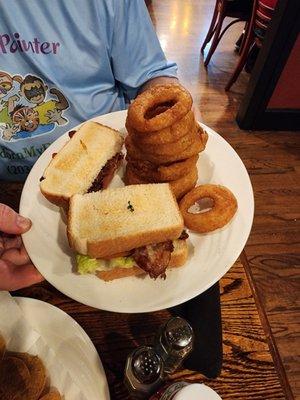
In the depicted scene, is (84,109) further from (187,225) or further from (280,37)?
(280,37)

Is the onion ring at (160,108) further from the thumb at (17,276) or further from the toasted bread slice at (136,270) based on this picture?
the thumb at (17,276)

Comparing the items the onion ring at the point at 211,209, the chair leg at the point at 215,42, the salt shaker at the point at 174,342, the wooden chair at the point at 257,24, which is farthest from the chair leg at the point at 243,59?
the salt shaker at the point at 174,342

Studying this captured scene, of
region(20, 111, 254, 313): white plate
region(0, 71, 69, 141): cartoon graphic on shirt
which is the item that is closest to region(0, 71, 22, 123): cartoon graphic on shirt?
region(0, 71, 69, 141): cartoon graphic on shirt

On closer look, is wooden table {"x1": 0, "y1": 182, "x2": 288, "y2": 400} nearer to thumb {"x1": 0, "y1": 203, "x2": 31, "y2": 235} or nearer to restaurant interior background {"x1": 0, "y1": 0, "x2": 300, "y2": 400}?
restaurant interior background {"x1": 0, "y1": 0, "x2": 300, "y2": 400}

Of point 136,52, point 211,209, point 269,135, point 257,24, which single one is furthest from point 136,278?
point 257,24

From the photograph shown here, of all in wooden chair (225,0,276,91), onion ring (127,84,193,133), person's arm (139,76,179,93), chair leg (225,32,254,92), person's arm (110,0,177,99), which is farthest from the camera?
chair leg (225,32,254,92)

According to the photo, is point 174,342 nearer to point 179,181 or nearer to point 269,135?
point 179,181
